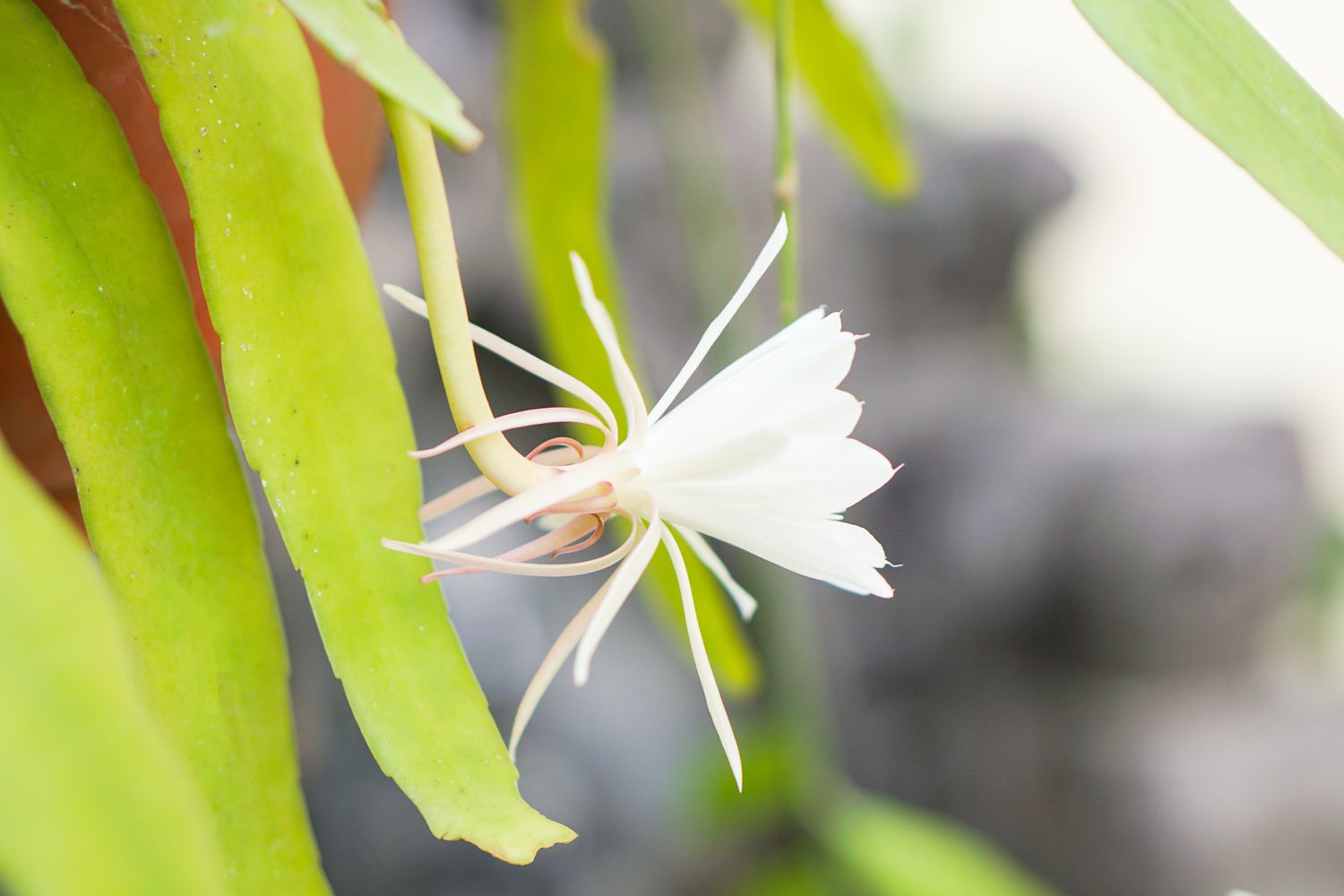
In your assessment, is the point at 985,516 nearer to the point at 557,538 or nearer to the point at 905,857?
the point at 905,857

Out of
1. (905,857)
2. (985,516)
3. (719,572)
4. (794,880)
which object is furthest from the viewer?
(985,516)

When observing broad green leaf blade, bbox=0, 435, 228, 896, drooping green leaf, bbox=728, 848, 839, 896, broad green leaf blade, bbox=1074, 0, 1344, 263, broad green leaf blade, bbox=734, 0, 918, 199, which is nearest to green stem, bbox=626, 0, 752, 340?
broad green leaf blade, bbox=734, 0, 918, 199

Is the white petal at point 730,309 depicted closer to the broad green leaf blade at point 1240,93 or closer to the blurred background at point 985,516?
the broad green leaf blade at point 1240,93

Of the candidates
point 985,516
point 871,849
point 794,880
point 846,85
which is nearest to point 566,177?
point 846,85

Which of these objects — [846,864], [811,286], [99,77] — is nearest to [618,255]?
[811,286]

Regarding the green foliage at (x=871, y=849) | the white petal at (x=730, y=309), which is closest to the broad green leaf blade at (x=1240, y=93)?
the white petal at (x=730, y=309)
